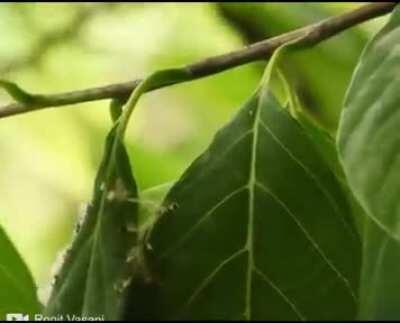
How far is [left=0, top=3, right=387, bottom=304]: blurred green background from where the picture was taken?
1.51m

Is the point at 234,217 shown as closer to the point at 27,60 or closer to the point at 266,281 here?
the point at 266,281

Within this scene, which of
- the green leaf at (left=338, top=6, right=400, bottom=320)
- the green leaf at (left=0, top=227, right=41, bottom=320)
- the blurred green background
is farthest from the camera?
the blurred green background

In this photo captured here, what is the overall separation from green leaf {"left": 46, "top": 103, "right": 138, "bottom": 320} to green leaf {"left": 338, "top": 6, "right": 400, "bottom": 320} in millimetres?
113

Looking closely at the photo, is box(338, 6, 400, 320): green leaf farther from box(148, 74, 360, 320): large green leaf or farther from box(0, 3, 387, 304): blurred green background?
box(0, 3, 387, 304): blurred green background

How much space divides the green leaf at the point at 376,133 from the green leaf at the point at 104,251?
113mm

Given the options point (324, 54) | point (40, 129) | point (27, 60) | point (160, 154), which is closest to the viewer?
point (160, 154)

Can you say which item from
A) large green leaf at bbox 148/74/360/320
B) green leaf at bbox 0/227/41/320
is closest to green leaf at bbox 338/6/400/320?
large green leaf at bbox 148/74/360/320

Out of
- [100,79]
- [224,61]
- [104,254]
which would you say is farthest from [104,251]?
[100,79]

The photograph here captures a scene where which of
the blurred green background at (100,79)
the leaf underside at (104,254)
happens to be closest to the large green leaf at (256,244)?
the leaf underside at (104,254)

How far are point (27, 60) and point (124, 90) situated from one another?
113 centimetres

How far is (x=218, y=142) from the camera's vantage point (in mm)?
625

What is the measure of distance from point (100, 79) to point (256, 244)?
1.30 meters

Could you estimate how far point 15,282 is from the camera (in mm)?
669

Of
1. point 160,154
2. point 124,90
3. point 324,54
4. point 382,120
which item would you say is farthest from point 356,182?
point 324,54
